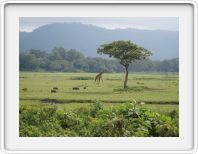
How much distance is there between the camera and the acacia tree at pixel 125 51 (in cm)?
1711

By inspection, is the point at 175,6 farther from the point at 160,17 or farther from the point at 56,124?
the point at 56,124

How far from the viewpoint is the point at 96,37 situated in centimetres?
1709

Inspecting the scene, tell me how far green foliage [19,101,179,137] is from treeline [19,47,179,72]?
27cm

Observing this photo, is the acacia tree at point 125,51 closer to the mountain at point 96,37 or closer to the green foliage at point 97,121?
the mountain at point 96,37

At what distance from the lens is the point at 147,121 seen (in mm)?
17125

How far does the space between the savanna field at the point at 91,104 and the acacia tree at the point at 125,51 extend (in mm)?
109

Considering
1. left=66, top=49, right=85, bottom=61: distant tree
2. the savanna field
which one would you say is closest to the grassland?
the savanna field

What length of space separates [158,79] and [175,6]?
1.84 feet

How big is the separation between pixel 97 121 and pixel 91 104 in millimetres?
129

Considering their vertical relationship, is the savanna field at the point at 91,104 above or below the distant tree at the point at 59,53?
below

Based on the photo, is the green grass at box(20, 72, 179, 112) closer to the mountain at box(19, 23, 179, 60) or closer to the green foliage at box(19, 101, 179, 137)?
the green foliage at box(19, 101, 179, 137)

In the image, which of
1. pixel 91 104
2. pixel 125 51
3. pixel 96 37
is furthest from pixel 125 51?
pixel 91 104

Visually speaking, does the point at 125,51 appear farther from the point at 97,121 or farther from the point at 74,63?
the point at 97,121

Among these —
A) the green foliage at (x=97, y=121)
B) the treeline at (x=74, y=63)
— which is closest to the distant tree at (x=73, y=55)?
the treeline at (x=74, y=63)
